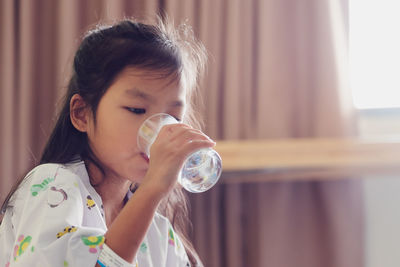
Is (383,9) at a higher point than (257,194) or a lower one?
higher

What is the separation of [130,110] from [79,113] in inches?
5.9

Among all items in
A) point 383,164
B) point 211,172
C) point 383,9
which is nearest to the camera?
point 211,172

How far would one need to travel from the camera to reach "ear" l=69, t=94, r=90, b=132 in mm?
1048

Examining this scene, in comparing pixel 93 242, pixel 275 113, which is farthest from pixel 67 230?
pixel 275 113

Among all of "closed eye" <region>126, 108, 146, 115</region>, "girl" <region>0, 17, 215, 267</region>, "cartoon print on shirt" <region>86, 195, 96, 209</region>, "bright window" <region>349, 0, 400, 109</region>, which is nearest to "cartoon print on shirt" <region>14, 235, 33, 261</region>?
"girl" <region>0, 17, 215, 267</region>

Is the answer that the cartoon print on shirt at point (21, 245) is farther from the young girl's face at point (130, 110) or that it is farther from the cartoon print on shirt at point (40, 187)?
the young girl's face at point (130, 110)

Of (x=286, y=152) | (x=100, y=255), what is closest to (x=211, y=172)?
(x=100, y=255)

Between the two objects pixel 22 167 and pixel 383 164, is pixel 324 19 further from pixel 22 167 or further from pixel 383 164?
pixel 22 167

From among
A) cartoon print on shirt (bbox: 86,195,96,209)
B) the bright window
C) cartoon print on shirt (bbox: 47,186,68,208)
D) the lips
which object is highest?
the bright window

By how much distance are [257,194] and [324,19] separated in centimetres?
54

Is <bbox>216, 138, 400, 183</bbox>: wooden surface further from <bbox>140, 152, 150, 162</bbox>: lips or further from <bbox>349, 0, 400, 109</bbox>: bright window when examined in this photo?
<bbox>140, 152, 150, 162</bbox>: lips

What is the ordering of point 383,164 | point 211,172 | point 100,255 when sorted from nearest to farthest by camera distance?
1. point 100,255
2. point 211,172
3. point 383,164

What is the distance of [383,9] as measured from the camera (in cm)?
180

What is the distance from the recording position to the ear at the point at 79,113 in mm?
1048
